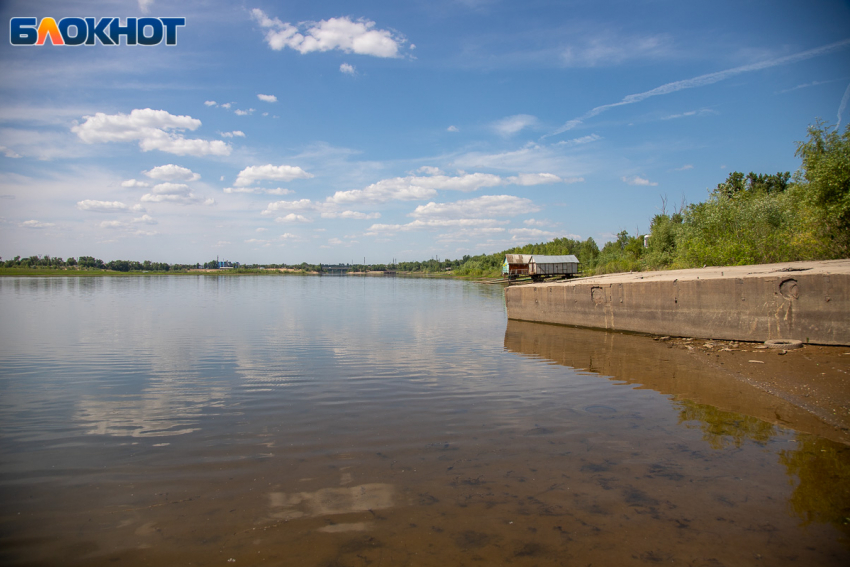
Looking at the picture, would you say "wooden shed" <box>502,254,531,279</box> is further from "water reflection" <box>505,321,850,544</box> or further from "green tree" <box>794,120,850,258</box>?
"water reflection" <box>505,321,850,544</box>

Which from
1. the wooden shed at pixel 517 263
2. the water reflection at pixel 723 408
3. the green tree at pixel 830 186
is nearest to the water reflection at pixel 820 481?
the water reflection at pixel 723 408

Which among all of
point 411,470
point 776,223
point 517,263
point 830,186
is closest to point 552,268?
point 517,263

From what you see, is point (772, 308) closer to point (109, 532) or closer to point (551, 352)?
point (551, 352)

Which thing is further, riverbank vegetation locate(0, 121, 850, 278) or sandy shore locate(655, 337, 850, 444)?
riverbank vegetation locate(0, 121, 850, 278)

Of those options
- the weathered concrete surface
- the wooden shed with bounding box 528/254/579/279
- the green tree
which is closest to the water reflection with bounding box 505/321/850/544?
the weathered concrete surface

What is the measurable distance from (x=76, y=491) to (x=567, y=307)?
15.3 m

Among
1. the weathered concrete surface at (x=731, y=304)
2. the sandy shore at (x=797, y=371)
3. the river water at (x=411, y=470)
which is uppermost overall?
the weathered concrete surface at (x=731, y=304)

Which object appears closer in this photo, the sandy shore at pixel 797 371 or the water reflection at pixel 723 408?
the water reflection at pixel 723 408

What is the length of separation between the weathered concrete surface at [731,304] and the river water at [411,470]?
2693 millimetres

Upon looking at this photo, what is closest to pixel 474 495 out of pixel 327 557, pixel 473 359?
pixel 327 557

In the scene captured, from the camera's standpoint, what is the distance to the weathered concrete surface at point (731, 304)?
949cm

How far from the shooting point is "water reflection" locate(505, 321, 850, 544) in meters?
4.01

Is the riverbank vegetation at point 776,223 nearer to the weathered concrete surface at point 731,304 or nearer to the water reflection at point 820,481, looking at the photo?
the weathered concrete surface at point 731,304

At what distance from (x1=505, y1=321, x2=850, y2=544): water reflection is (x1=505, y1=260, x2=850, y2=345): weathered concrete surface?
1.04 meters
